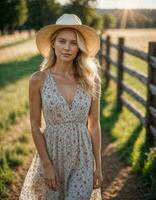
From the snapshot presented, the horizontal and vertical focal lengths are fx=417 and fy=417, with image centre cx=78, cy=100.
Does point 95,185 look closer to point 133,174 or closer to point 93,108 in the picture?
point 93,108

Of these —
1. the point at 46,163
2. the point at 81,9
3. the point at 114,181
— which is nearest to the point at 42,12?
the point at 81,9

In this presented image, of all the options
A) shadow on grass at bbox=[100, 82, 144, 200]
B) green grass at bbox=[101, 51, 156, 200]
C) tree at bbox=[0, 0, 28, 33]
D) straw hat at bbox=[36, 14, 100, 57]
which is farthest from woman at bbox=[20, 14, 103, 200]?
tree at bbox=[0, 0, 28, 33]

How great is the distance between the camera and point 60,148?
3.16m

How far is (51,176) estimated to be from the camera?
122 inches

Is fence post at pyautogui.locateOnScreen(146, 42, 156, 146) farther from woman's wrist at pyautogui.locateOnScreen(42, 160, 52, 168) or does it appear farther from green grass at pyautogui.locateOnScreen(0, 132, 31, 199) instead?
woman's wrist at pyautogui.locateOnScreen(42, 160, 52, 168)

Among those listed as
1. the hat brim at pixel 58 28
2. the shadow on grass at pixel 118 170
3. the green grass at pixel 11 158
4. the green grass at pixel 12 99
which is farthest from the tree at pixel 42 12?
the hat brim at pixel 58 28

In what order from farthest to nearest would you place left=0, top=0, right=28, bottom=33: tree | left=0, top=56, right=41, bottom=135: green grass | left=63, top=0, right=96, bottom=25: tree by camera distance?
left=0, top=0, right=28, bottom=33: tree, left=63, top=0, right=96, bottom=25: tree, left=0, top=56, right=41, bottom=135: green grass

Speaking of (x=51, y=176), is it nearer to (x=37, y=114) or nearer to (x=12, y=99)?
(x=37, y=114)

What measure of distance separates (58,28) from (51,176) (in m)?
1.12

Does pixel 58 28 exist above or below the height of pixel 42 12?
above

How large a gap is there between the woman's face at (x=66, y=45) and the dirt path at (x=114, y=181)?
7.98 ft

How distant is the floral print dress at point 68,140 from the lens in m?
3.11

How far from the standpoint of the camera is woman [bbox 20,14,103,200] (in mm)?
3109

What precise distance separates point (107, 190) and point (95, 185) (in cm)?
213
